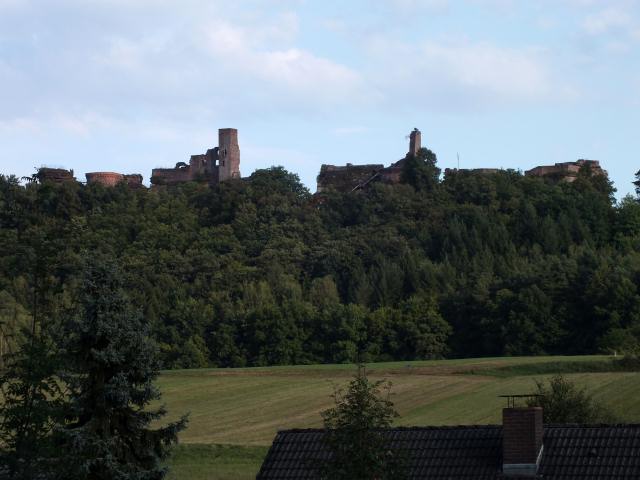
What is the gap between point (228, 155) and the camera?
157250mm

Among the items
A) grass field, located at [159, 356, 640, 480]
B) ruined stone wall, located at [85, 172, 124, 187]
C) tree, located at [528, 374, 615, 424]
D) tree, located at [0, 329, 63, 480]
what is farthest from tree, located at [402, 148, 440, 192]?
tree, located at [0, 329, 63, 480]

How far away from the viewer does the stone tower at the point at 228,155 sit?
156125 mm

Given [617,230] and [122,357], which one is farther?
[617,230]

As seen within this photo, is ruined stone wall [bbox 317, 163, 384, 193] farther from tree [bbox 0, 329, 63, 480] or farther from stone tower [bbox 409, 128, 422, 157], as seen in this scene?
tree [bbox 0, 329, 63, 480]

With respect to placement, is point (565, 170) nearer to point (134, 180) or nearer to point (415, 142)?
point (415, 142)

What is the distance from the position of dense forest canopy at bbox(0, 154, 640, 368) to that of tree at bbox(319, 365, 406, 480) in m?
43.9

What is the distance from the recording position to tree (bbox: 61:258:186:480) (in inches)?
901

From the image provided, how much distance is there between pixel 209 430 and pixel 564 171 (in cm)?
10363

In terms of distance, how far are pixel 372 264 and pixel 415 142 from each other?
30.1 metres

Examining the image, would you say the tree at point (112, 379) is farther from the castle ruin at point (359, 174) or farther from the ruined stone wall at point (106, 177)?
the ruined stone wall at point (106, 177)

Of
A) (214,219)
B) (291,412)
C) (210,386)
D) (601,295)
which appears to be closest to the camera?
(291,412)

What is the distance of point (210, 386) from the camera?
71625 millimetres

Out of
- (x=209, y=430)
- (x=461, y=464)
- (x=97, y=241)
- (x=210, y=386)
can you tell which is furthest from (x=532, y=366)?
(x=97, y=241)

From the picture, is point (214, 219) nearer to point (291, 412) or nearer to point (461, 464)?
point (291, 412)
